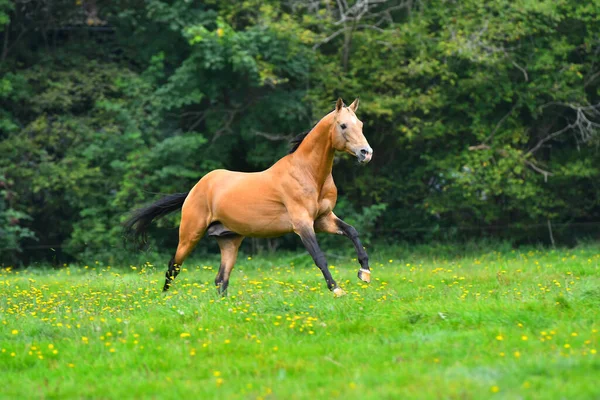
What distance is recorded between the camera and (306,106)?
22516 millimetres

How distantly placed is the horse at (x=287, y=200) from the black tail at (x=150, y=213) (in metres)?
0.58

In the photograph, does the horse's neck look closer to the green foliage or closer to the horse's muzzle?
the horse's muzzle

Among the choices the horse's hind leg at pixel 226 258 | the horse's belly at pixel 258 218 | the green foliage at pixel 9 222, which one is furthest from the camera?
the green foliage at pixel 9 222

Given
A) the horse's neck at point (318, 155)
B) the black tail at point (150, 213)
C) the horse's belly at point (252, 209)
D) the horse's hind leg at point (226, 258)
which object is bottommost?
the horse's hind leg at point (226, 258)

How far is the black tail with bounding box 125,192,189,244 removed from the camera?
13055 millimetres

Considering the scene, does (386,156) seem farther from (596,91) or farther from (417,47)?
(596,91)

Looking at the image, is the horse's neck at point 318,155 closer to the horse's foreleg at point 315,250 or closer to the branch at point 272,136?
the horse's foreleg at point 315,250

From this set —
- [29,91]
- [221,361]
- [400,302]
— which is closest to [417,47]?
[29,91]

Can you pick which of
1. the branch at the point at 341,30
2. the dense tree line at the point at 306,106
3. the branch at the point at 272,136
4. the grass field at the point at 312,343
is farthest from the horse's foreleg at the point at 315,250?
the branch at the point at 341,30

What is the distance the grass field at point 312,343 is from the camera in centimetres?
706

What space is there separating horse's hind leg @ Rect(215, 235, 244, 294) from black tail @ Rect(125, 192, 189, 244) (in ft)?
3.37

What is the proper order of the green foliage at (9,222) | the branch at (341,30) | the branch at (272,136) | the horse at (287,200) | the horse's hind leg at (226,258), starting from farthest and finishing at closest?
the branch at (272,136) → the branch at (341,30) → the green foliage at (9,222) → the horse's hind leg at (226,258) → the horse at (287,200)

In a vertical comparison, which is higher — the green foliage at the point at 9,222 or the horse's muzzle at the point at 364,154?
the horse's muzzle at the point at 364,154

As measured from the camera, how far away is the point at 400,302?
10.1m
